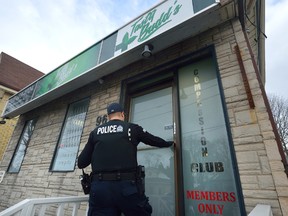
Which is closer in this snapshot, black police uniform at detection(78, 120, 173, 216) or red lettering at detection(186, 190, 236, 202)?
black police uniform at detection(78, 120, 173, 216)

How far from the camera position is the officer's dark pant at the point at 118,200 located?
1.48 metres

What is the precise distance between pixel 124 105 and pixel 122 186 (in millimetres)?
1847

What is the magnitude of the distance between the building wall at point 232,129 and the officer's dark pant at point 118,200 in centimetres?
99

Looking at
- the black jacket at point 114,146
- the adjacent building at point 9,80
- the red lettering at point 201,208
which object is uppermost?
the adjacent building at point 9,80

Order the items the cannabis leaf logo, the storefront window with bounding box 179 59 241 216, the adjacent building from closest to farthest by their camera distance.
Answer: the storefront window with bounding box 179 59 241 216 < the cannabis leaf logo < the adjacent building

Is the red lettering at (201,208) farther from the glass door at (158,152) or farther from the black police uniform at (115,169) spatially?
the black police uniform at (115,169)

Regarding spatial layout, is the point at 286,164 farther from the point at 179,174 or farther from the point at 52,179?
the point at 52,179

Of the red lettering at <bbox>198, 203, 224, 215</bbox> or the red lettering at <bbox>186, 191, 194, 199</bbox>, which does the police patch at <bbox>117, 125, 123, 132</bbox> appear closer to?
the red lettering at <bbox>186, 191, 194, 199</bbox>

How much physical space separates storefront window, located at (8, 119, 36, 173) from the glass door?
12.8 feet

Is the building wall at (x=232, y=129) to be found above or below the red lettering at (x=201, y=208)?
above

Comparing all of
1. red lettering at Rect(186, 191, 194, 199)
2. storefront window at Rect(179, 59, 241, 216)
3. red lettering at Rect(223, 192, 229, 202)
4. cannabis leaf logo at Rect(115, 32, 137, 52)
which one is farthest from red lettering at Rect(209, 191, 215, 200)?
cannabis leaf logo at Rect(115, 32, 137, 52)

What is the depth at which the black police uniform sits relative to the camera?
1498 millimetres

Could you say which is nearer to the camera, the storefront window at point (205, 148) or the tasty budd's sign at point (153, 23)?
the storefront window at point (205, 148)

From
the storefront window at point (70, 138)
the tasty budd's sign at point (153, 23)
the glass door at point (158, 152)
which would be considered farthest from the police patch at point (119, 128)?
the storefront window at point (70, 138)
